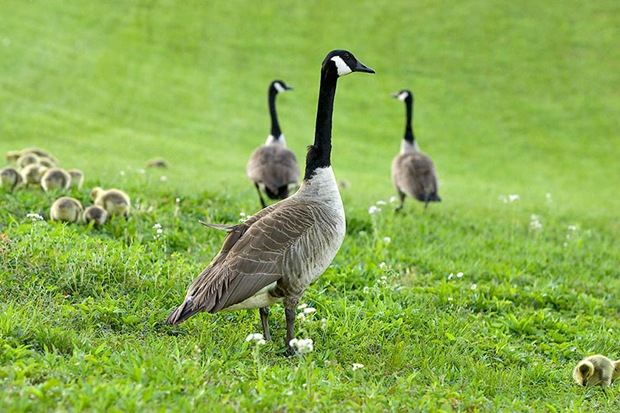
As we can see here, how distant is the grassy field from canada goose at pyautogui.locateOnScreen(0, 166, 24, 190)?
0.25 metres

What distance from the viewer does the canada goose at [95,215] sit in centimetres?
898

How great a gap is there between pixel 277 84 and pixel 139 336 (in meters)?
→ 10.7

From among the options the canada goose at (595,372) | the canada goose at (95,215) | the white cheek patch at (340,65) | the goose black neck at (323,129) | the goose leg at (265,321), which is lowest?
the canada goose at (595,372)

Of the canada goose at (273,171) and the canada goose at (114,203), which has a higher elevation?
the canada goose at (273,171)

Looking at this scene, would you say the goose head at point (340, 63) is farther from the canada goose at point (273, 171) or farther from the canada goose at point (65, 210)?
the canada goose at point (273, 171)

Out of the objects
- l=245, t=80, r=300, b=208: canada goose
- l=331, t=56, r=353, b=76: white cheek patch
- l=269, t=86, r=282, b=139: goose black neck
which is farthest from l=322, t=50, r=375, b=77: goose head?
l=269, t=86, r=282, b=139: goose black neck

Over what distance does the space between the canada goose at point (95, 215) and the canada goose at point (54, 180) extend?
1.42 m

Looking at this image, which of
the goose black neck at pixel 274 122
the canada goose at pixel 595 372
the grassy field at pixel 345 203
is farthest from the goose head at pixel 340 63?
the goose black neck at pixel 274 122

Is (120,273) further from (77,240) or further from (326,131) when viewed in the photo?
(326,131)

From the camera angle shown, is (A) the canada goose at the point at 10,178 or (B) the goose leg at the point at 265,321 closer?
(B) the goose leg at the point at 265,321

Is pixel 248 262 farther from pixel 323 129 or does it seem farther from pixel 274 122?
pixel 274 122

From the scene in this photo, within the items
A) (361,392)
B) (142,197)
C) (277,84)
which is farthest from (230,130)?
(361,392)

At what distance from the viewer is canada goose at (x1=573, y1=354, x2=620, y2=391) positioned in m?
6.14

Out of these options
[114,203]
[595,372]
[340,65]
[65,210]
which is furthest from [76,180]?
[595,372]
